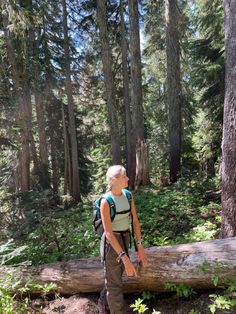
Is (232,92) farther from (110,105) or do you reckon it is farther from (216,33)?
(110,105)

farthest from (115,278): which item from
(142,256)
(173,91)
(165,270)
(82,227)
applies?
(173,91)

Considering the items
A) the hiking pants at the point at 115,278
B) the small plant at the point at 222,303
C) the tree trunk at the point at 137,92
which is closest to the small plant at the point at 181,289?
the small plant at the point at 222,303

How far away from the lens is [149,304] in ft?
14.0

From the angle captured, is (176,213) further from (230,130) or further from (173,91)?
(173,91)

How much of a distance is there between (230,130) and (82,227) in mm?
5262

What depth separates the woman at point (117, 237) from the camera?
11.6 feet

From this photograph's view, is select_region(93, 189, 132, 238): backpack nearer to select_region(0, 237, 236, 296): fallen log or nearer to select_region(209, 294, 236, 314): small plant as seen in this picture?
select_region(0, 237, 236, 296): fallen log

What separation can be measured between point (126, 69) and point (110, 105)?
340 centimetres

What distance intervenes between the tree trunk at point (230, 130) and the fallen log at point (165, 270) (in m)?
0.91

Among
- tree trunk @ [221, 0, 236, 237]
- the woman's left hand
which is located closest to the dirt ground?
the woman's left hand

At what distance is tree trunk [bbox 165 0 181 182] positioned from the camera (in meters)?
11.8

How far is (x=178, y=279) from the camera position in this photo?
4.04 m

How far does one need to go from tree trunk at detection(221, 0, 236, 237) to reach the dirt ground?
1354 millimetres

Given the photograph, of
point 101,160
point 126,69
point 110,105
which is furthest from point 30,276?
point 101,160
